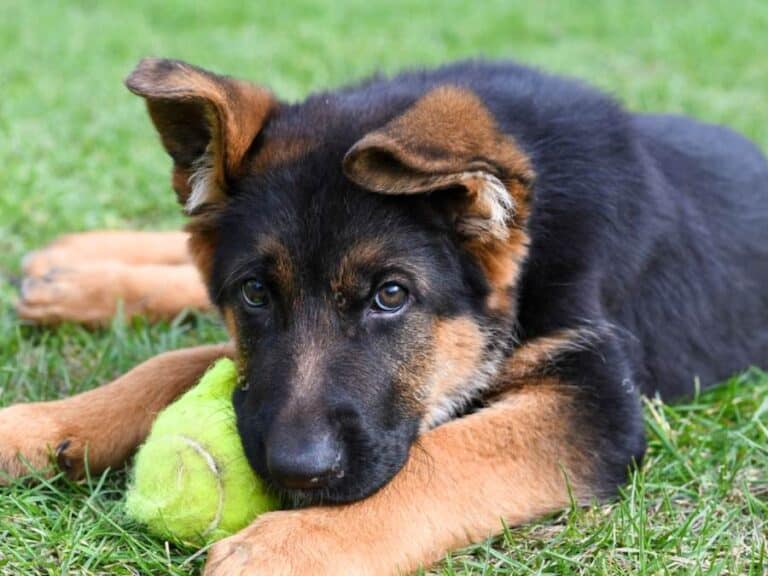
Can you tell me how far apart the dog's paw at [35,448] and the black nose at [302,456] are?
39.2 inches

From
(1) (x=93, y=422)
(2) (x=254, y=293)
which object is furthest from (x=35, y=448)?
(2) (x=254, y=293)

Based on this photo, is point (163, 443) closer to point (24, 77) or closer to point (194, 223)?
point (194, 223)

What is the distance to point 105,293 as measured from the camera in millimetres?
5609

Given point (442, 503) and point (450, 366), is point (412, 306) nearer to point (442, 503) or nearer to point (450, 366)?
point (450, 366)

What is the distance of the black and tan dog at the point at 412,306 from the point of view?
345cm

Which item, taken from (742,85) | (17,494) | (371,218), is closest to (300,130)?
(371,218)

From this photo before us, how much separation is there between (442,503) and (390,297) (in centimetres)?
72

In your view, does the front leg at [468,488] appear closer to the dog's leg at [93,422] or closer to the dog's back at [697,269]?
the dog's back at [697,269]

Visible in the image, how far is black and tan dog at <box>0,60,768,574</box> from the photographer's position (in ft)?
11.3

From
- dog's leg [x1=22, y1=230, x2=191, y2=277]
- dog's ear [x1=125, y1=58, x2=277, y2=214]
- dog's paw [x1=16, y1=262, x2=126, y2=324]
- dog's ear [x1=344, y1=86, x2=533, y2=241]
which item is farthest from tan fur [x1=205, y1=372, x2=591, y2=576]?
dog's leg [x1=22, y1=230, x2=191, y2=277]

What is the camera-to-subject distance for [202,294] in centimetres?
573

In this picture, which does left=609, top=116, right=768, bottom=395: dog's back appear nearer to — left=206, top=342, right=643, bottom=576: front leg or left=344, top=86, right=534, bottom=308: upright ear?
left=206, top=342, right=643, bottom=576: front leg

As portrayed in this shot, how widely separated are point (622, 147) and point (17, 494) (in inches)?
110

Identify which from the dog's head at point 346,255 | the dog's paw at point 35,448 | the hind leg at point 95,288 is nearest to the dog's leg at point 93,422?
the dog's paw at point 35,448
